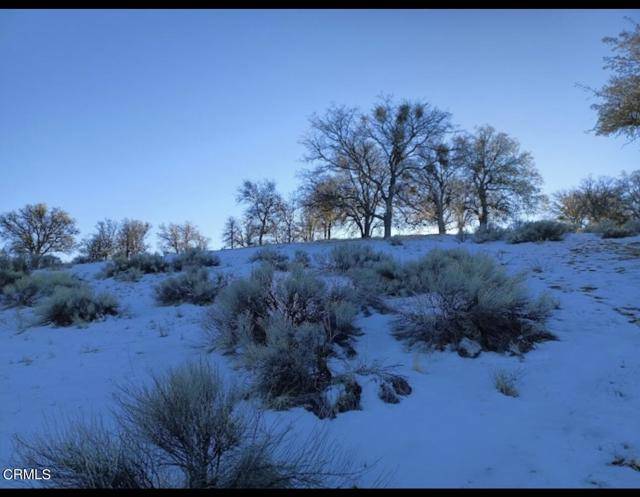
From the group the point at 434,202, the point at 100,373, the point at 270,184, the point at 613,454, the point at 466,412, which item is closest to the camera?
the point at 613,454

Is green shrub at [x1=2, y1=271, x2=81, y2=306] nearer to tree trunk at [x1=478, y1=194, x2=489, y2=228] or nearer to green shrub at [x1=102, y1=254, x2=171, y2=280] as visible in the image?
green shrub at [x1=102, y1=254, x2=171, y2=280]

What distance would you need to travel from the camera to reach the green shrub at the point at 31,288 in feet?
31.2

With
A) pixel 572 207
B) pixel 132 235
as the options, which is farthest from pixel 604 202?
pixel 132 235

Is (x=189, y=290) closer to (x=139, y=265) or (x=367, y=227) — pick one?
(x=139, y=265)

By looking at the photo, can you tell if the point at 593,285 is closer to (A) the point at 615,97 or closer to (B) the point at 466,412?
(B) the point at 466,412

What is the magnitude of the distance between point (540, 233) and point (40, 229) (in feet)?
149

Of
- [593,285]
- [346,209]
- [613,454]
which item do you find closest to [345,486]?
[613,454]

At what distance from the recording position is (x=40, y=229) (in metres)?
40.4

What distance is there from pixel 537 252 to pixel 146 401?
11963 millimetres

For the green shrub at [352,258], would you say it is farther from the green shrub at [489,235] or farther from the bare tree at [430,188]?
the bare tree at [430,188]

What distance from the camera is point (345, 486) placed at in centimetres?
267

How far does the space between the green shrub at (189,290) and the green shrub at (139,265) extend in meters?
4.21

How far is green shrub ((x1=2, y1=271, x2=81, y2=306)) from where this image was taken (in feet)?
31.2

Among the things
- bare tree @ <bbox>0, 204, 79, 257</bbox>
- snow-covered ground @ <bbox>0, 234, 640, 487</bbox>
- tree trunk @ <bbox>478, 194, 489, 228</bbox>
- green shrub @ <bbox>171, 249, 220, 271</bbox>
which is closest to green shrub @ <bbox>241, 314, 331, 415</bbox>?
snow-covered ground @ <bbox>0, 234, 640, 487</bbox>
